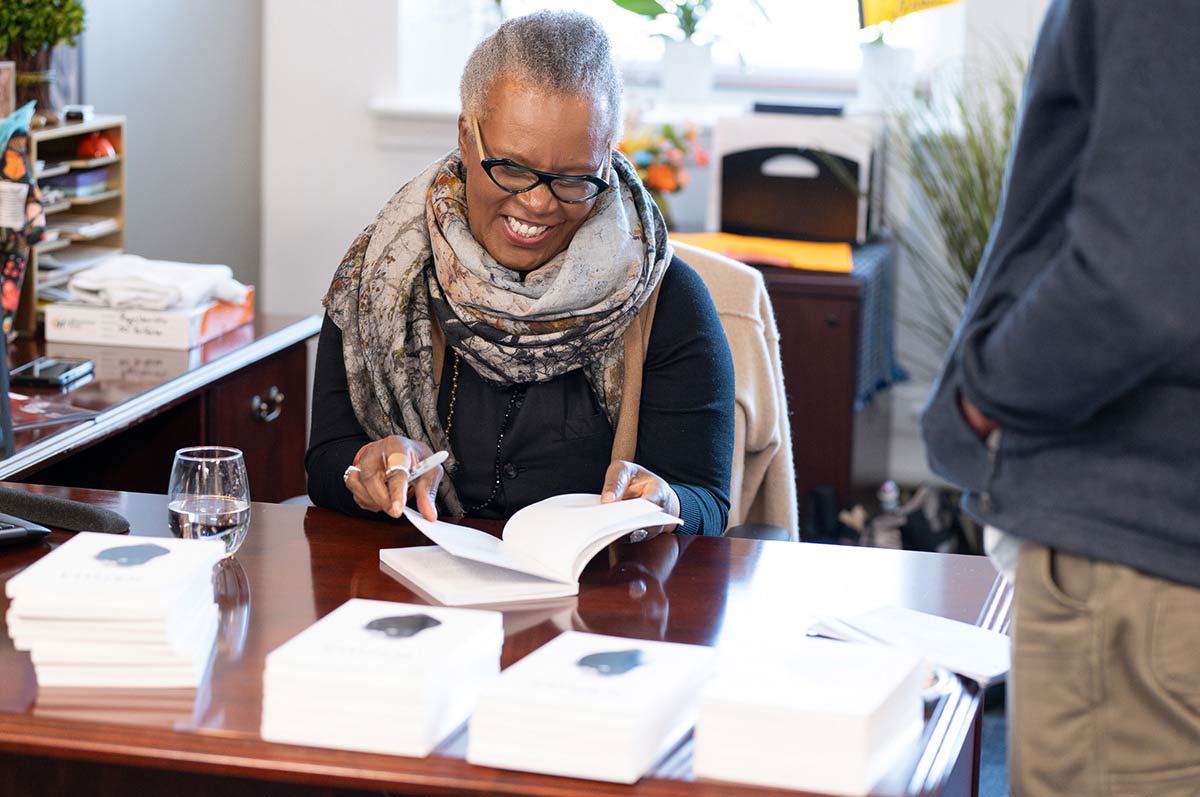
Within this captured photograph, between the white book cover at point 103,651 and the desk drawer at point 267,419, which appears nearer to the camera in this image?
the white book cover at point 103,651

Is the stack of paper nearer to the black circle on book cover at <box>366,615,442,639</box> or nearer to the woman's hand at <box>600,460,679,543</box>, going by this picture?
the black circle on book cover at <box>366,615,442,639</box>

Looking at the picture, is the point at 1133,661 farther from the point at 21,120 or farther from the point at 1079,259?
the point at 21,120

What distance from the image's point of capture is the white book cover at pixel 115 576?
1.16 m

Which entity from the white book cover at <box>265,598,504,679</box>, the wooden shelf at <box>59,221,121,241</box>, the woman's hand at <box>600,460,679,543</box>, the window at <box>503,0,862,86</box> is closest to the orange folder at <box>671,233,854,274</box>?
the window at <box>503,0,862,86</box>

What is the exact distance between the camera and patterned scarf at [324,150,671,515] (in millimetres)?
1850

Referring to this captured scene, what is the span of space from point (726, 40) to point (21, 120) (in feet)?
7.16

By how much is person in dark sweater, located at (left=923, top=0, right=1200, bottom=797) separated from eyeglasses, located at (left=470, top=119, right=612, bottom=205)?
790mm

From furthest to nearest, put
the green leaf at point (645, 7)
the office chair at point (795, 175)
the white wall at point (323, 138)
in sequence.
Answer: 1. the white wall at point (323, 138)
2. the green leaf at point (645, 7)
3. the office chair at point (795, 175)

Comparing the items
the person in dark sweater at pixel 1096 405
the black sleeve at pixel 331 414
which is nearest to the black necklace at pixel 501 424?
the black sleeve at pixel 331 414

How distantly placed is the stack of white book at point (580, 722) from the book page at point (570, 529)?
13.5 inches

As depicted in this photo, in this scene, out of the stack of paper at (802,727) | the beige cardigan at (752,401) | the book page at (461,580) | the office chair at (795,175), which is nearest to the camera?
the stack of paper at (802,727)

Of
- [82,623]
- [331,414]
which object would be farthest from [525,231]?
[82,623]

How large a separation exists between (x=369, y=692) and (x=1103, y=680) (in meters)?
0.54

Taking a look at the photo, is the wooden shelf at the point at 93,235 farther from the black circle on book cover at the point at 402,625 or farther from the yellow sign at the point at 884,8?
the black circle on book cover at the point at 402,625
